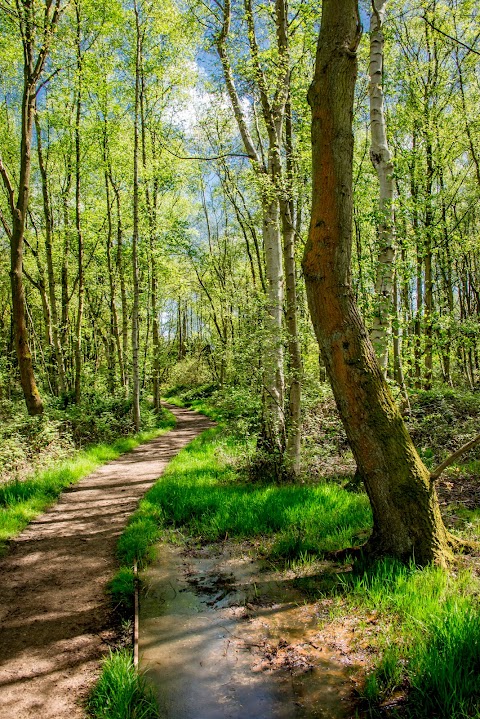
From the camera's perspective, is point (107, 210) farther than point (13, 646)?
Yes

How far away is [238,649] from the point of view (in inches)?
123

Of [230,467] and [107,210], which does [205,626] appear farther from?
[107,210]

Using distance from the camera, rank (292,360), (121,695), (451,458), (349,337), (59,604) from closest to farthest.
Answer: (121,695)
(451,458)
(349,337)
(59,604)
(292,360)

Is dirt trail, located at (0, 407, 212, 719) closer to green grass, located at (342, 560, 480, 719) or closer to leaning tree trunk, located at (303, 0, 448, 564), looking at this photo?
green grass, located at (342, 560, 480, 719)

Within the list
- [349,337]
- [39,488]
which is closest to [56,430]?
[39,488]

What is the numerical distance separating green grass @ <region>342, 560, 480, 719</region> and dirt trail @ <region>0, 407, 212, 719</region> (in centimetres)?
199

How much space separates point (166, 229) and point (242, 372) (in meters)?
11.6

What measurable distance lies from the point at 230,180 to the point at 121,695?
16435 millimetres

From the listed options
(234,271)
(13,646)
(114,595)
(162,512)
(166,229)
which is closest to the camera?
(13,646)

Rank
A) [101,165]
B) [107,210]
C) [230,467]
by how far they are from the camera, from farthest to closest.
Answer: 1. [107,210]
2. [101,165]
3. [230,467]

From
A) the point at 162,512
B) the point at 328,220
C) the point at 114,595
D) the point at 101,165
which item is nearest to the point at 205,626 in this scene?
the point at 114,595

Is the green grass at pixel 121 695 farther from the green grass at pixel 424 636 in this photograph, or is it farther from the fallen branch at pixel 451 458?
the fallen branch at pixel 451 458

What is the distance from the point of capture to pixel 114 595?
13.2 ft

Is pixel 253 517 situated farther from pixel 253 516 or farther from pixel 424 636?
pixel 424 636
